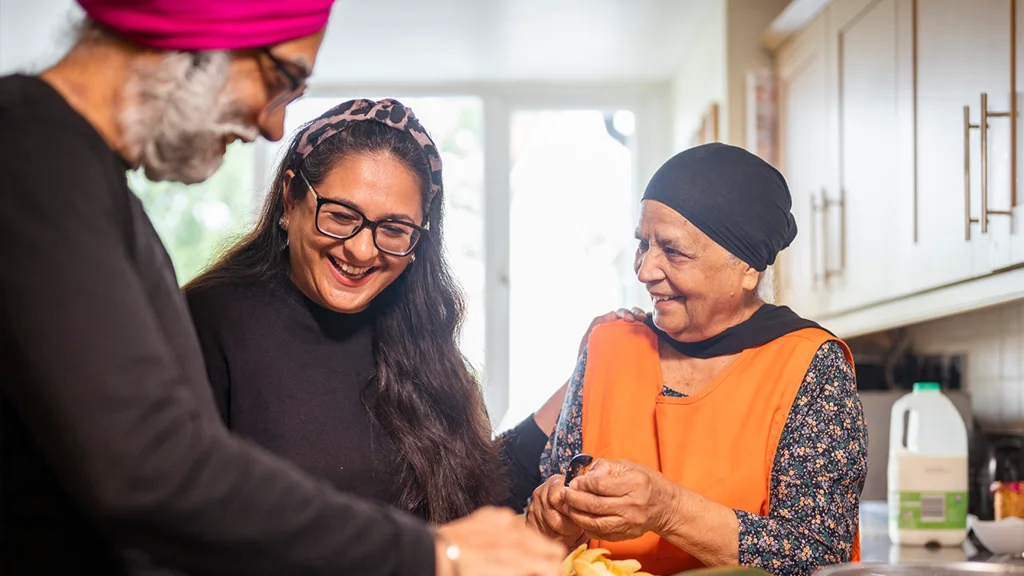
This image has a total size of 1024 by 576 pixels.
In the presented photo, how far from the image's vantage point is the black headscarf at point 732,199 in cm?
171

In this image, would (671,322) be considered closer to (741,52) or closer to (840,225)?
(840,225)

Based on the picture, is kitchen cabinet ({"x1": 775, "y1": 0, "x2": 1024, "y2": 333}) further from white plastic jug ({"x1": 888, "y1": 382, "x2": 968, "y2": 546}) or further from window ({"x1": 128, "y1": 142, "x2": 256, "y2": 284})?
window ({"x1": 128, "y1": 142, "x2": 256, "y2": 284})

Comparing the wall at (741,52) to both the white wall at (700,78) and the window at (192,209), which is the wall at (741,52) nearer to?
the white wall at (700,78)

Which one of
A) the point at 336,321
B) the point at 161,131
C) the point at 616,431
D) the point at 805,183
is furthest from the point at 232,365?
the point at 805,183

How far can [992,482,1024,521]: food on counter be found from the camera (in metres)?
2.59

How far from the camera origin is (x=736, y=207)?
5.60 ft

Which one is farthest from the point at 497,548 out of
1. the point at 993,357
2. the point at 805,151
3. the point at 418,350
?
the point at 805,151

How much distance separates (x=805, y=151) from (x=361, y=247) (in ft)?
7.39

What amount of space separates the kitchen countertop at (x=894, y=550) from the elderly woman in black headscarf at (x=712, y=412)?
24.9 inches

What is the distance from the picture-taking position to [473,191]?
17.3ft

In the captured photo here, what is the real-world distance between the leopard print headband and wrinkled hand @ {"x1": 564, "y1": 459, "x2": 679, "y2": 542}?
56 centimetres

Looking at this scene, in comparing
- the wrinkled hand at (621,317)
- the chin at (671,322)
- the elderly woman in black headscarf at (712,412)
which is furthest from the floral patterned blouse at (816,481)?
the wrinkled hand at (621,317)

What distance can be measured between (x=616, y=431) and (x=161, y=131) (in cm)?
104

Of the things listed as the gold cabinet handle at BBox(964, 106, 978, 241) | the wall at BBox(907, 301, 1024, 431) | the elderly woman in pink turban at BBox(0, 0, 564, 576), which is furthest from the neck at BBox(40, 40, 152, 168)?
the wall at BBox(907, 301, 1024, 431)
